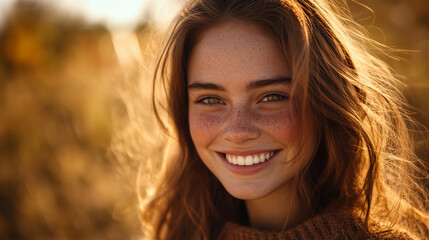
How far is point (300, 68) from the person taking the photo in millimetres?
1379

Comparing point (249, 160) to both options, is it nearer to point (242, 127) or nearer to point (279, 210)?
point (242, 127)

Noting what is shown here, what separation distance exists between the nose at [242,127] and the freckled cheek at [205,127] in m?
0.11

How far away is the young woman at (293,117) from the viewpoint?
1.46m

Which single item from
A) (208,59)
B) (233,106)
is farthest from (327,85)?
(208,59)

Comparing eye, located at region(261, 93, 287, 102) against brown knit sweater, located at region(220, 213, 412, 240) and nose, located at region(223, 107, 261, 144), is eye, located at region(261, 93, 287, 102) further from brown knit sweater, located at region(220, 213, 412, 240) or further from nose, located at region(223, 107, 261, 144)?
brown knit sweater, located at region(220, 213, 412, 240)

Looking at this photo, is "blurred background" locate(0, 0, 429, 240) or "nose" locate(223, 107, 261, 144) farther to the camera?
"blurred background" locate(0, 0, 429, 240)

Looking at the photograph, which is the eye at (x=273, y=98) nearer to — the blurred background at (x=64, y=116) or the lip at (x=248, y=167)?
the lip at (x=248, y=167)

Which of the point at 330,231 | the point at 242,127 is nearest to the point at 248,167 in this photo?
the point at 242,127

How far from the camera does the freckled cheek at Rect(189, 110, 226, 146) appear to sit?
62.5 inches

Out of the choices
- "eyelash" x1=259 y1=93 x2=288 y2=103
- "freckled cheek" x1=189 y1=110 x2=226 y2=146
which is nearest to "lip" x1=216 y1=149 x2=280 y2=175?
"freckled cheek" x1=189 y1=110 x2=226 y2=146

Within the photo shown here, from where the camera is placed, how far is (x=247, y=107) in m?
1.48

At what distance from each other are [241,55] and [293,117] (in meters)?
0.31

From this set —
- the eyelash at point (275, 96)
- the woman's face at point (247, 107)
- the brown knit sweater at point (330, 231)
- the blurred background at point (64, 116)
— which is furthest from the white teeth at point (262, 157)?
the blurred background at point (64, 116)

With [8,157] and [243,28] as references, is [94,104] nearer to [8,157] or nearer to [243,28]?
[8,157]
